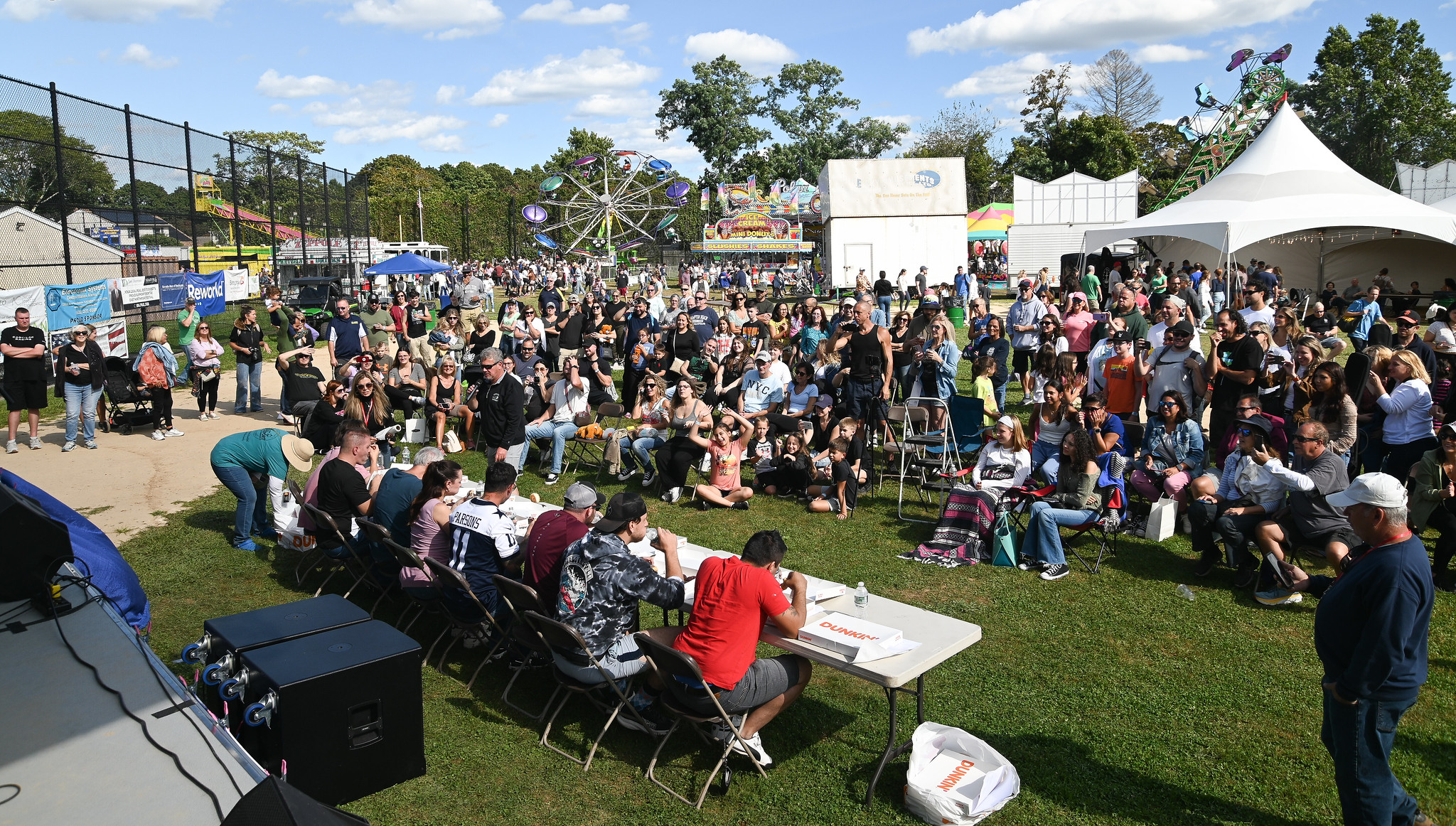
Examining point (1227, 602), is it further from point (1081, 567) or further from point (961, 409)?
point (961, 409)

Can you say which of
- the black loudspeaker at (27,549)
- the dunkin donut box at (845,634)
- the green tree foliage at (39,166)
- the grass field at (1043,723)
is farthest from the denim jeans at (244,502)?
the green tree foliage at (39,166)

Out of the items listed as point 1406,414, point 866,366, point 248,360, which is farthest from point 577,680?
point 248,360

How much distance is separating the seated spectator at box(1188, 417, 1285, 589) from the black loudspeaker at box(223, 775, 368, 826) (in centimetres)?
583

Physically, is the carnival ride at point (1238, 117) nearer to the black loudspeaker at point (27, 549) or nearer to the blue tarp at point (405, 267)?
the blue tarp at point (405, 267)

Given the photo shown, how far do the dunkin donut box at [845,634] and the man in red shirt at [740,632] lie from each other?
3.4 inches

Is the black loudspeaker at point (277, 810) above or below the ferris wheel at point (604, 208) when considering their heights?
below

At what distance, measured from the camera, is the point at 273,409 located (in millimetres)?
13117

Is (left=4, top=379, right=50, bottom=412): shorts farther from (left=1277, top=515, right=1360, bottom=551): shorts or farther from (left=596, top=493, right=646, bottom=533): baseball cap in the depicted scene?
(left=1277, top=515, right=1360, bottom=551): shorts

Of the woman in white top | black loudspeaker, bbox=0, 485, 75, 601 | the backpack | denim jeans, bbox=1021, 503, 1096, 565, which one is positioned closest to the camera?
black loudspeaker, bbox=0, 485, 75, 601

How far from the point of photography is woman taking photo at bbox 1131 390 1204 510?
725 cm

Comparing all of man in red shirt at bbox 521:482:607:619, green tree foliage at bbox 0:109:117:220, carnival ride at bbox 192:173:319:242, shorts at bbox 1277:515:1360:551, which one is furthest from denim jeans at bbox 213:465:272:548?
carnival ride at bbox 192:173:319:242

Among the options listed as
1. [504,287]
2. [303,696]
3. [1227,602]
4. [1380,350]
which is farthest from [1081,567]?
[504,287]

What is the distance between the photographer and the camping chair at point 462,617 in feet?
15.8

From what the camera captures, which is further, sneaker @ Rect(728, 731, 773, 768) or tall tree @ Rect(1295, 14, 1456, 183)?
tall tree @ Rect(1295, 14, 1456, 183)
